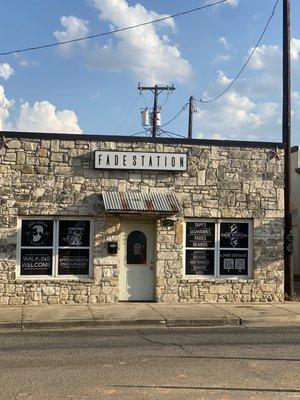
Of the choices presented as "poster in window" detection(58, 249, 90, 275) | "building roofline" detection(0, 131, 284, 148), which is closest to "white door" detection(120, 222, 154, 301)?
"poster in window" detection(58, 249, 90, 275)

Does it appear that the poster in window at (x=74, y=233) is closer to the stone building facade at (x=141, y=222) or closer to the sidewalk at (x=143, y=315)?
the stone building facade at (x=141, y=222)

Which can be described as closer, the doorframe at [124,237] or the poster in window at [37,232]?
the poster in window at [37,232]

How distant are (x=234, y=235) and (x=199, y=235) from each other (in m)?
0.99

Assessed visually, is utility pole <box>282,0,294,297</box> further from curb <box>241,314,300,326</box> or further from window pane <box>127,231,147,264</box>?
window pane <box>127,231,147,264</box>

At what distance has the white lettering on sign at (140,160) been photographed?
1509 centimetres

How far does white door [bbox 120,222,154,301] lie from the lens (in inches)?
600

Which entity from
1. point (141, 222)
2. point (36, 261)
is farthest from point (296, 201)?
point (36, 261)

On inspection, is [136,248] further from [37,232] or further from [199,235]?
[37,232]

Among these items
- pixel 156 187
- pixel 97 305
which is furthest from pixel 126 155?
pixel 97 305

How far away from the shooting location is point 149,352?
912 cm

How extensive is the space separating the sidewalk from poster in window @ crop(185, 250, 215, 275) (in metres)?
1.01

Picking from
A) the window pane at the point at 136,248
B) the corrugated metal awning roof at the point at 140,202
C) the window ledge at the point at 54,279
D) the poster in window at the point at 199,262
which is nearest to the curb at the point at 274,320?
the poster in window at the point at 199,262

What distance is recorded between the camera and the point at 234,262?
15773mm

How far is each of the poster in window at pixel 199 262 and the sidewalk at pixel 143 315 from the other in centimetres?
101
